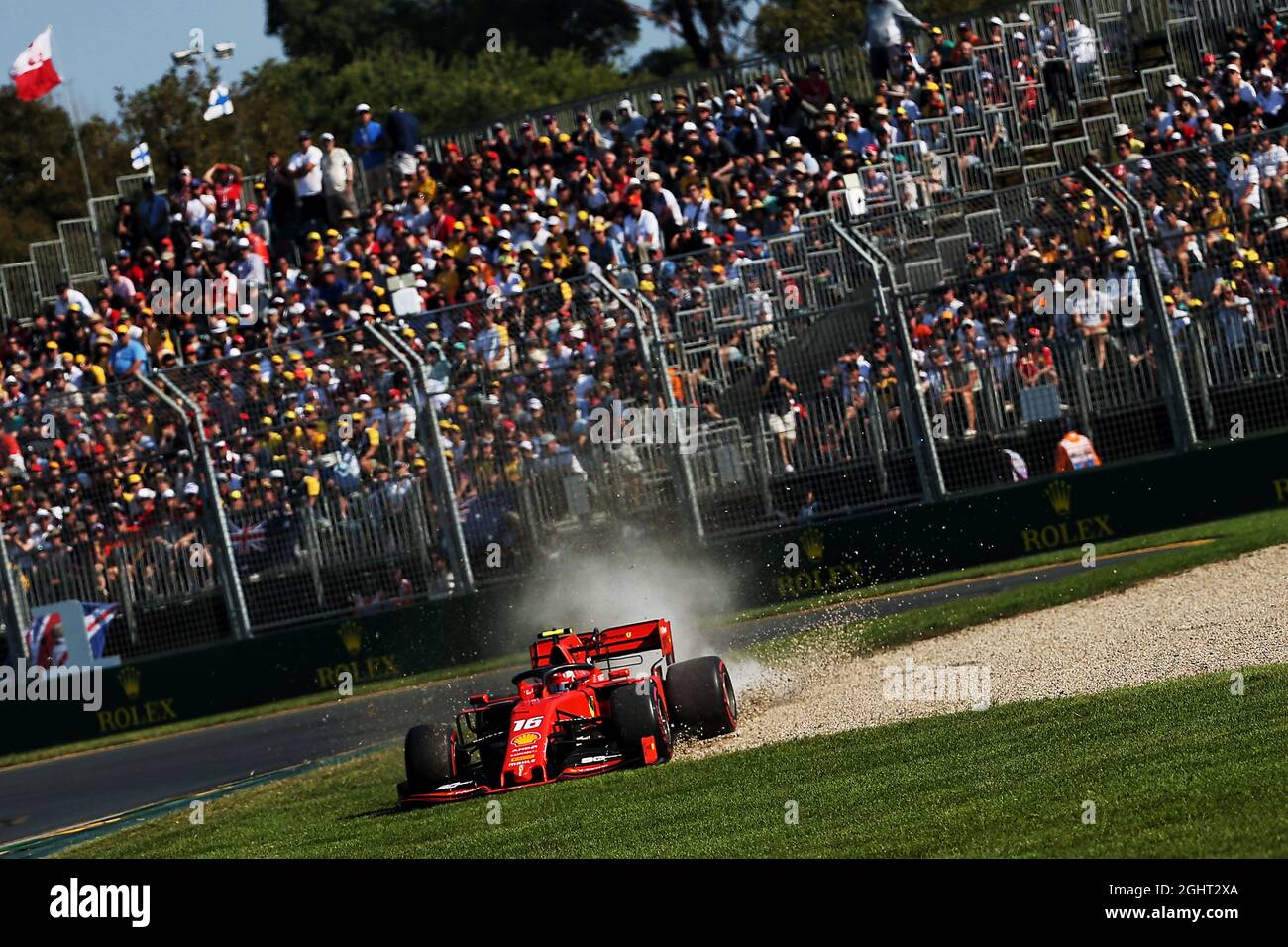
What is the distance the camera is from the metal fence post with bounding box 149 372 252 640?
18.2 meters

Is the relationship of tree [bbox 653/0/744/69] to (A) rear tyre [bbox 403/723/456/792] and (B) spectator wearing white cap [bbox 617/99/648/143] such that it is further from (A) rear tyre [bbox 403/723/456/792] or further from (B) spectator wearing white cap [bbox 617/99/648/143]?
(A) rear tyre [bbox 403/723/456/792]

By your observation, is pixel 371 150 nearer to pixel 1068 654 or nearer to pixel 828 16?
pixel 1068 654

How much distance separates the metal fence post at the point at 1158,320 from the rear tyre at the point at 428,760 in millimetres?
8493

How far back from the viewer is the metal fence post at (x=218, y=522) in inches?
715

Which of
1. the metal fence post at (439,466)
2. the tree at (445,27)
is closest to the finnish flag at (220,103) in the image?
the metal fence post at (439,466)

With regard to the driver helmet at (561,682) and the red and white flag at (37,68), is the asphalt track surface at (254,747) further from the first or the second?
the red and white flag at (37,68)

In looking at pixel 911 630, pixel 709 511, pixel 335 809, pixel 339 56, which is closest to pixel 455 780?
pixel 335 809

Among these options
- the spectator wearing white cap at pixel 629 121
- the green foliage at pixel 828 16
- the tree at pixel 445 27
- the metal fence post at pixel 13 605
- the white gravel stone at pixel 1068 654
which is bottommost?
the white gravel stone at pixel 1068 654

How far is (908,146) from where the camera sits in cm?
2239

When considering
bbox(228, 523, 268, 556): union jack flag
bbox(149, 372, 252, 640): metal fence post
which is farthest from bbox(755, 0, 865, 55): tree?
bbox(228, 523, 268, 556): union jack flag

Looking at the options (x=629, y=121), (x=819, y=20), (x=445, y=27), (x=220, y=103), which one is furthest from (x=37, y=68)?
(x=445, y=27)

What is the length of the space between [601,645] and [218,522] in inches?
272

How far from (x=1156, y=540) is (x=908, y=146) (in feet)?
23.8
